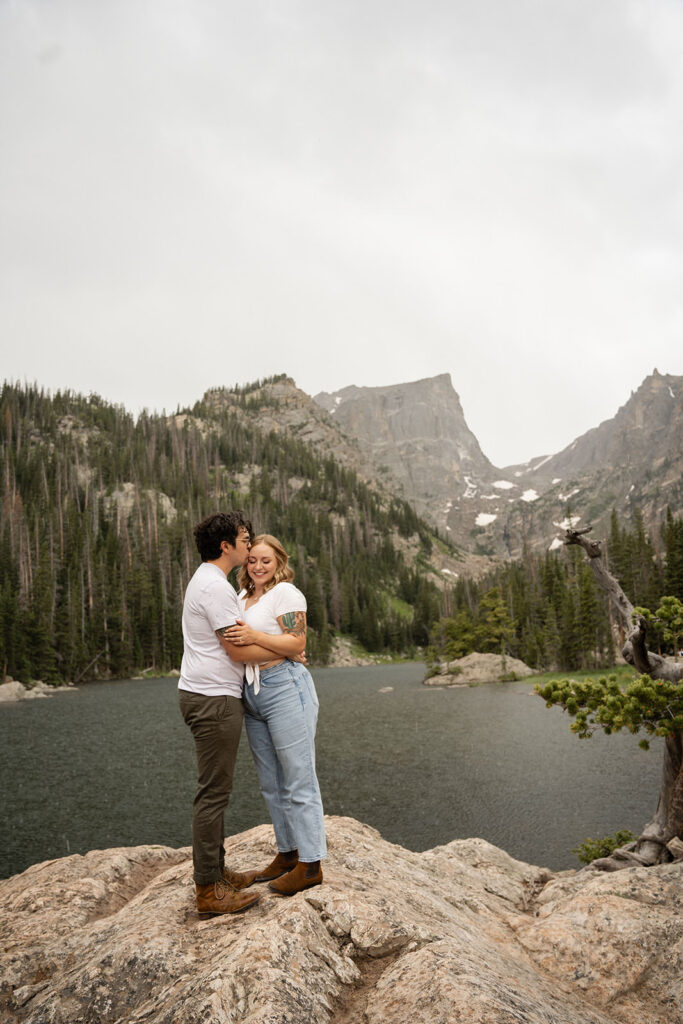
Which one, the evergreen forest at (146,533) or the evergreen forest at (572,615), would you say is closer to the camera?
the evergreen forest at (572,615)

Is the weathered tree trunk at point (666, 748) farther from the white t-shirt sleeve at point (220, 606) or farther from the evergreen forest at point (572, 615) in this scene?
the evergreen forest at point (572, 615)

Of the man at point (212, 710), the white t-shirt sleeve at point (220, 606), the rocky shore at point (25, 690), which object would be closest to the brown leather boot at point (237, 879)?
the man at point (212, 710)

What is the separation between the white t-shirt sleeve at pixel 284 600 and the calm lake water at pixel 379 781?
15.3m

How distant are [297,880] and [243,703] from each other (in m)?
1.60

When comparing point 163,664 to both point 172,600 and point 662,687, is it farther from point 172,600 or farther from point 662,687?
point 662,687

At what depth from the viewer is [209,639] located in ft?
15.8

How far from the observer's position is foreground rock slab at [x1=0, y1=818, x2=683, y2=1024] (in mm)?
3441

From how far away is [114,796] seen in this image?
2186 centimetres

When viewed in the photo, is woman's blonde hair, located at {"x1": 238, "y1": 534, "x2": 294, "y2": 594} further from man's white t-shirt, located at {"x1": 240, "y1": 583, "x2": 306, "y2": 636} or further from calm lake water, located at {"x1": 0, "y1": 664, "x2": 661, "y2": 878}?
calm lake water, located at {"x1": 0, "y1": 664, "x2": 661, "y2": 878}

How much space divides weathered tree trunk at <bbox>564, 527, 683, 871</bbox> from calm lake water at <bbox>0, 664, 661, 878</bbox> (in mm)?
7372

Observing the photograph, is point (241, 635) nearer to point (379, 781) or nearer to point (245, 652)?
point (245, 652)

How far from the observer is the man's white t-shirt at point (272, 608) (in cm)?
493

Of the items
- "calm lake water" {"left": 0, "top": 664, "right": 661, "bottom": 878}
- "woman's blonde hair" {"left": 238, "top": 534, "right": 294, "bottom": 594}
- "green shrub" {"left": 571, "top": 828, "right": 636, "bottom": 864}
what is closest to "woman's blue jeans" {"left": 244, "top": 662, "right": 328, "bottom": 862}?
"woman's blonde hair" {"left": 238, "top": 534, "right": 294, "bottom": 594}

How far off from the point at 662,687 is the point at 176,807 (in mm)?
17982
